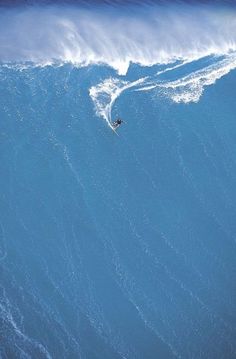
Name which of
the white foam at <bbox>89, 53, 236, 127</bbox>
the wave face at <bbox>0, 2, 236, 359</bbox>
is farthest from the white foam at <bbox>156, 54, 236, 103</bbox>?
the wave face at <bbox>0, 2, 236, 359</bbox>

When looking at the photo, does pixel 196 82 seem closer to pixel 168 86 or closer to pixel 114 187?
pixel 168 86

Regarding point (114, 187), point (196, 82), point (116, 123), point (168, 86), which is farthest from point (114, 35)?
point (114, 187)

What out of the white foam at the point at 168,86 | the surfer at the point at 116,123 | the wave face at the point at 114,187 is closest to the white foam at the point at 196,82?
the white foam at the point at 168,86

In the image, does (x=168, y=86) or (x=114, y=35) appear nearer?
(x=168, y=86)

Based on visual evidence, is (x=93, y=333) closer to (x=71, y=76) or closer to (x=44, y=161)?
(x=44, y=161)

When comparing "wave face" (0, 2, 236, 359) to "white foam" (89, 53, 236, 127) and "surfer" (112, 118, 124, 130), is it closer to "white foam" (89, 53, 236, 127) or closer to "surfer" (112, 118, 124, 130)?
"white foam" (89, 53, 236, 127)

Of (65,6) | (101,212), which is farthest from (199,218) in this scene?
(65,6)

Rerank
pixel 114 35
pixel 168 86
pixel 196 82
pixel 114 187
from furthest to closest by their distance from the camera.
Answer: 1. pixel 114 35
2. pixel 196 82
3. pixel 168 86
4. pixel 114 187
